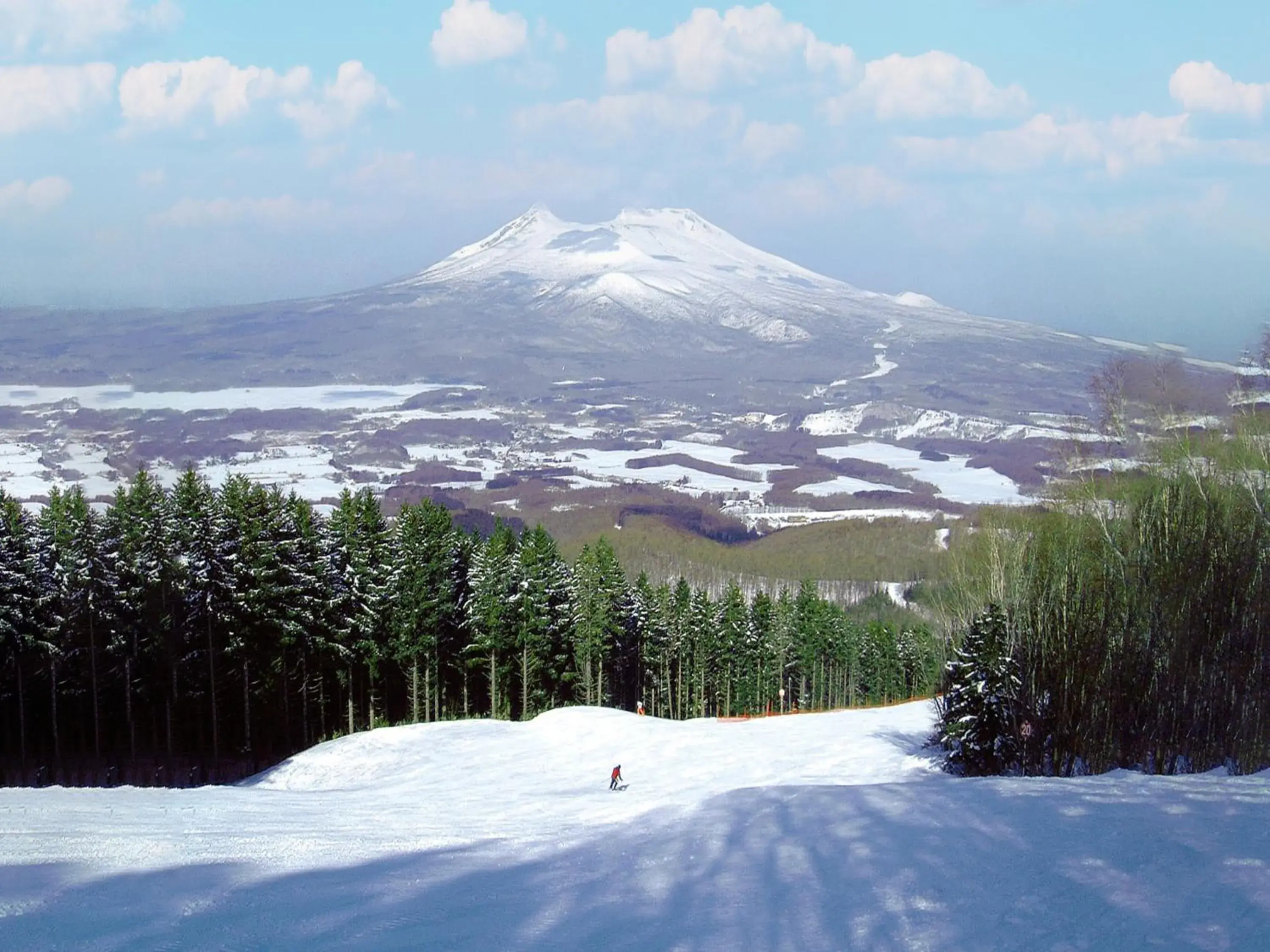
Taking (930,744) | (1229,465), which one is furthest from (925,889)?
(930,744)

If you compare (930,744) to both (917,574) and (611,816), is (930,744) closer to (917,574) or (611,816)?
(611,816)

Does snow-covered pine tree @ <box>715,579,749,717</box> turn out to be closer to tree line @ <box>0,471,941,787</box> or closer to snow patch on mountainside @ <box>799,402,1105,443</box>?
tree line @ <box>0,471,941,787</box>

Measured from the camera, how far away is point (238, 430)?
421ft

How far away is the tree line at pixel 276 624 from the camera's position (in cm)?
2355

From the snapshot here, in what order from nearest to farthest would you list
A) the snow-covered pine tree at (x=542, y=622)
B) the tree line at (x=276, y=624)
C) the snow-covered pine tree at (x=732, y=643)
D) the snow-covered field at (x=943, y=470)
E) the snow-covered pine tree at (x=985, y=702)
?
1. the snow-covered pine tree at (x=985, y=702)
2. the tree line at (x=276, y=624)
3. the snow-covered pine tree at (x=542, y=622)
4. the snow-covered pine tree at (x=732, y=643)
5. the snow-covered field at (x=943, y=470)

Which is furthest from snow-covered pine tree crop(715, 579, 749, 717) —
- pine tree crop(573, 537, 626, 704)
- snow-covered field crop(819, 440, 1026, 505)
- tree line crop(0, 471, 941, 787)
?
snow-covered field crop(819, 440, 1026, 505)

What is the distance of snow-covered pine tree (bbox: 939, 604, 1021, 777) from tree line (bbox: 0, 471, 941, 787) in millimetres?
14360

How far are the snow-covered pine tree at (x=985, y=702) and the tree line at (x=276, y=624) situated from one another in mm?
14360

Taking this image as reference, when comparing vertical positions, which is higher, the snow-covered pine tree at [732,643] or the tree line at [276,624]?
the tree line at [276,624]

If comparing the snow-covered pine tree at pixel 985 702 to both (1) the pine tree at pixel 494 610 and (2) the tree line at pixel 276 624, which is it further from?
(2) the tree line at pixel 276 624

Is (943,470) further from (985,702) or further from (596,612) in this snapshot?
(985,702)

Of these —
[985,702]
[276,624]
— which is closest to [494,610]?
[276,624]

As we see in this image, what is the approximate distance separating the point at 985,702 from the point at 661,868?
9546 mm

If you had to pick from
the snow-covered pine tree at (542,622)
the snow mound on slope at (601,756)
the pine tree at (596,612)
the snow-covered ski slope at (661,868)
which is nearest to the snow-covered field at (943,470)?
the pine tree at (596,612)
